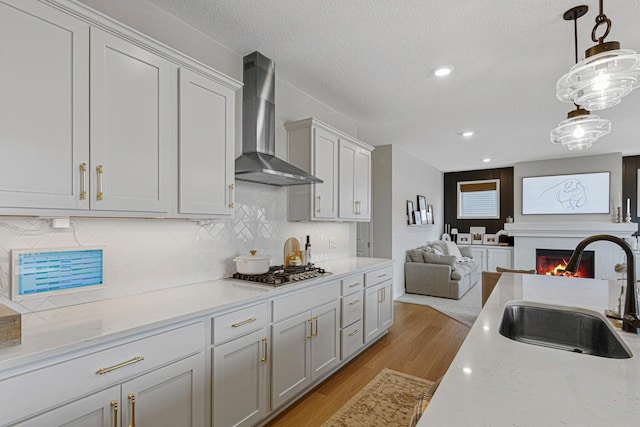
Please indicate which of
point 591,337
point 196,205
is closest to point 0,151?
point 196,205

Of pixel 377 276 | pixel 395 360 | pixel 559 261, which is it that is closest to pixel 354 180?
pixel 377 276

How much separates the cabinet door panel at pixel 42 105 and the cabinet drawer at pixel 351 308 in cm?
213

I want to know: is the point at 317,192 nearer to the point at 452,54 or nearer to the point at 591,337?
the point at 452,54

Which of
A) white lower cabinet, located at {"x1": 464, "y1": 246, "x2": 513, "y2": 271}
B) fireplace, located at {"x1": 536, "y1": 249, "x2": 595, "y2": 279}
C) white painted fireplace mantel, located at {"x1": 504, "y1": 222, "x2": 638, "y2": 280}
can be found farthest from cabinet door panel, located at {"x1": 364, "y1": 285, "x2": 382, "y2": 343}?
white lower cabinet, located at {"x1": 464, "y1": 246, "x2": 513, "y2": 271}

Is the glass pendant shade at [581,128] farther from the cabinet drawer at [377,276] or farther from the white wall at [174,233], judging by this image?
the white wall at [174,233]

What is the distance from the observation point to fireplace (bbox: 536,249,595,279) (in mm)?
6242

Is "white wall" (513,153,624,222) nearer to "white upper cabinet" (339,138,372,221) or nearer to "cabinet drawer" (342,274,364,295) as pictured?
"white upper cabinet" (339,138,372,221)

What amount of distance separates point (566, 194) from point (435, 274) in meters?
3.48

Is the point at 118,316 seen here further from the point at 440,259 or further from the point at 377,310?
the point at 440,259

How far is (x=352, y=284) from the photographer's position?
2.97 metres

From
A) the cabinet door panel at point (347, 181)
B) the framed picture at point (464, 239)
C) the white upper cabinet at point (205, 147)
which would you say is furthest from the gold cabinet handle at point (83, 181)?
the framed picture at point (464, 239)

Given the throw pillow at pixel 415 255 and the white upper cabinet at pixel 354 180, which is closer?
the white upper cabinet at pixel 354 180

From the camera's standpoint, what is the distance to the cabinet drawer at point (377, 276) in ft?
10.7

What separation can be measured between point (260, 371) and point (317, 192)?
167 cm
